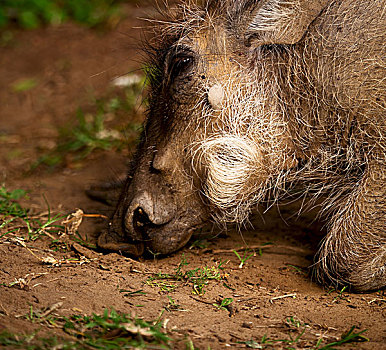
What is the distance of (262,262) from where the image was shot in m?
3.13

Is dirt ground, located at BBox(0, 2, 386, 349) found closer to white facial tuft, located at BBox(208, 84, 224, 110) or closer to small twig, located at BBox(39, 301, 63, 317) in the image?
small twig, located at BBox(39, 301, 63, 317)

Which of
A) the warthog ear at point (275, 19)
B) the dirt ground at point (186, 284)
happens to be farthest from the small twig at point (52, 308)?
the warthog ear at point (275, 19)

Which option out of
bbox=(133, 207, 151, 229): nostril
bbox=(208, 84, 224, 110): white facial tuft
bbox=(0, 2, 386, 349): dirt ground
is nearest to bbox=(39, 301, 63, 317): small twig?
bbox=(0, 2, 386, 349): dirt ground

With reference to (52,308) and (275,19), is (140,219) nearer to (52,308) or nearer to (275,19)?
(52,308)

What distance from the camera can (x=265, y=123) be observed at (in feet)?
9.14

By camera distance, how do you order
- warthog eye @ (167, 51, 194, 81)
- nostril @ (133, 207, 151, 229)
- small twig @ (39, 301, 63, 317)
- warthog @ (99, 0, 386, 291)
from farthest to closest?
nostril @ (133, 207, 151, 229), warthog eye @ (167, 51, 194, 81), warthog @ (99, 0, 386, 291), small twig @ (39, 301, 63, 317)

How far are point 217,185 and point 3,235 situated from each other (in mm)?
1175

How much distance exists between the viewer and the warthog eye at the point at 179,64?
2.77m

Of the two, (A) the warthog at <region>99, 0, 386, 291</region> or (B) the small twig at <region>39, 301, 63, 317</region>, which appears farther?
(A) the warthog at <region>99, 0, 386, 291</region>

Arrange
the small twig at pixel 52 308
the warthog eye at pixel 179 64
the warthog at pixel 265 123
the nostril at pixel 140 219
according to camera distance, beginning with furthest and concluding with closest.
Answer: the nostril at pixel 140 219 → the warthog eye at pixel 179 64 → the warthog at pixel 265 123 → the small twig at pixel 52 308

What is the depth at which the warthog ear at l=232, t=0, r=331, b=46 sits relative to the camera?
8.90 feet

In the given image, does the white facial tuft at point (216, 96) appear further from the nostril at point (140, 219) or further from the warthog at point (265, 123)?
the nostril at point (140, 219)

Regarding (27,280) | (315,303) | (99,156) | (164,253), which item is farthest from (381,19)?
(99,156)

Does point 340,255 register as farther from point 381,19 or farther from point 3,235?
point 3,235
